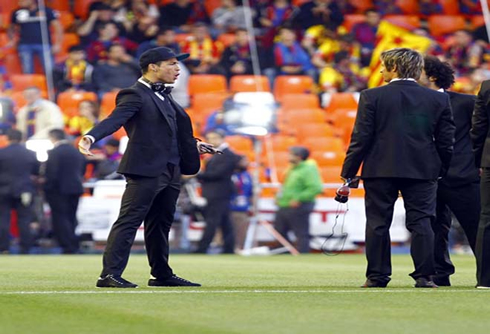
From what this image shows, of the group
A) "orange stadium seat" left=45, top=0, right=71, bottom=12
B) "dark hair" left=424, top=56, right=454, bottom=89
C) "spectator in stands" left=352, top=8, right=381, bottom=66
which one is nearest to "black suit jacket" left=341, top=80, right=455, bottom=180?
"dark hair" left=424, top=56, right=454, bottom=89

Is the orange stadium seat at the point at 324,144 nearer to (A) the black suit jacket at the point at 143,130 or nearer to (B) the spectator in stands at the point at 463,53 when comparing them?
(B) the spectator in stands at the point at 463,53

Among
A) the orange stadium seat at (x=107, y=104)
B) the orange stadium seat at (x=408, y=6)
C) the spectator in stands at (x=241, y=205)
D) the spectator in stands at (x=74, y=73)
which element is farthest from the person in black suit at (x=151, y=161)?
the orange stadium seat at (x=408, y=6)

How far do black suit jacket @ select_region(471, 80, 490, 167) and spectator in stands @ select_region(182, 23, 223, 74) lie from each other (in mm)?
15848

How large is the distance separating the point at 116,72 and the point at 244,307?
16875 millimetres

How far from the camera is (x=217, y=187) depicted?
71.0 feet

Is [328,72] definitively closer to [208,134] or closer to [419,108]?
[208,134]

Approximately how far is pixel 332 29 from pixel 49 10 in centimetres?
561

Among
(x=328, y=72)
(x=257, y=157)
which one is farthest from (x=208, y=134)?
(x=328, y=72)

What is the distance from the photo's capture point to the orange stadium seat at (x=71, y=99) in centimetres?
2428

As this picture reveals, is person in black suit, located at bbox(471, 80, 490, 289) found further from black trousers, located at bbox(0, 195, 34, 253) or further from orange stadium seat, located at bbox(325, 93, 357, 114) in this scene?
orange stadium seat, located at bbox(325, 93, 357, 114)

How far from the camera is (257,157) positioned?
72.8 ft

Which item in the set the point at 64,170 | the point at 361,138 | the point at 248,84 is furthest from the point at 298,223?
the point at 361,138

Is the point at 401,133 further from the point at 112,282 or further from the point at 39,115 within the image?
the point at 39,115

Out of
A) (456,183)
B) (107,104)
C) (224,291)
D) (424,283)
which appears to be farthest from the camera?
(107,104)
